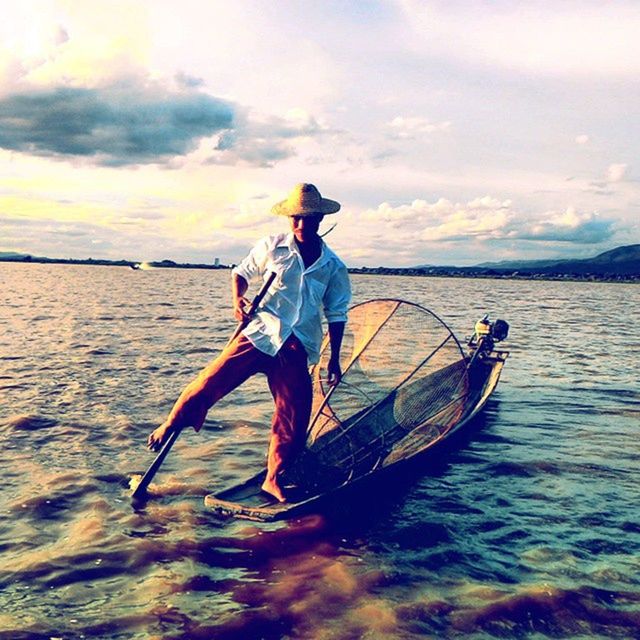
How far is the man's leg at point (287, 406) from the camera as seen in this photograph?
552 cm

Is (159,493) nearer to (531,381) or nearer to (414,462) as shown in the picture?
(414,462)

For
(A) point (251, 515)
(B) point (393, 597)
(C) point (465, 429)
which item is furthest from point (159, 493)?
(C) point (465, 429)

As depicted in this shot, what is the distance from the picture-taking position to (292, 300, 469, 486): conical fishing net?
6.84 metres

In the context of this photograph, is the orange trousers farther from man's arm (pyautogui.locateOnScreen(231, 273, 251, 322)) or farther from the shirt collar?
the shirt collar

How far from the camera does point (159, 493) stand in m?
6.41

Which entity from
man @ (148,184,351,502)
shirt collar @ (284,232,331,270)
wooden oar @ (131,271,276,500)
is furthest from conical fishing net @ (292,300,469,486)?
shirt collar @ (284,232,331,270)

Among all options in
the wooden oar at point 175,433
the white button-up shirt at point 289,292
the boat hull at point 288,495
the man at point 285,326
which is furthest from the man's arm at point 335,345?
the boat hull at point 288,495

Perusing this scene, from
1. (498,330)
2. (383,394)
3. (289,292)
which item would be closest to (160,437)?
(289,292)

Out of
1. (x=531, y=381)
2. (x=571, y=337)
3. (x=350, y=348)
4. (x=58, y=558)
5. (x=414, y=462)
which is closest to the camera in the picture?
(x=58, y=558)

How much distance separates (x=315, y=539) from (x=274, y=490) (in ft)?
1.85

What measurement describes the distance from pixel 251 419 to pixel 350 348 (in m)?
2.49

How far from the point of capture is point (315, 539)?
543cm

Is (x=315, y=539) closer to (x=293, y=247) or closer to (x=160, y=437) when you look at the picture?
(x=160, y=437)

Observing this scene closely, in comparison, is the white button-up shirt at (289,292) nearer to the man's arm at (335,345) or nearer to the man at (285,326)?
the man at (285,326)
